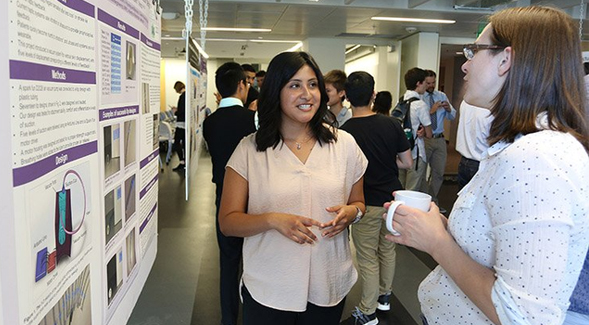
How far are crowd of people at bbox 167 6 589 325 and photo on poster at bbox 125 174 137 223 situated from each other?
399mm

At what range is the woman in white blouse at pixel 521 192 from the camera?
0.82 meters

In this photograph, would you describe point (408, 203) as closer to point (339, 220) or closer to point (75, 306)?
point (339, 220)

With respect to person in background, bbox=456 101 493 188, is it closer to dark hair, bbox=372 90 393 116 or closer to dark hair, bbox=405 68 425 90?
dark hair, bbox=372 90 393 116

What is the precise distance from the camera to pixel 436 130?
5.45 m

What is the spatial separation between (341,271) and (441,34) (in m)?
8.69

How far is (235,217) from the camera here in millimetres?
1646

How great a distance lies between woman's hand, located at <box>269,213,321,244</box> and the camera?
1.49m

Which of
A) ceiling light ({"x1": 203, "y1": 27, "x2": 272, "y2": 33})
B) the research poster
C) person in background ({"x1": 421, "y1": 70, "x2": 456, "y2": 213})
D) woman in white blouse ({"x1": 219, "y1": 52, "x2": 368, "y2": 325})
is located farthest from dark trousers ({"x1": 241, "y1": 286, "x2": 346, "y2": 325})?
ceiling light ({"x1": 203, "y1": 27, "x2": 272, "y2": 33})

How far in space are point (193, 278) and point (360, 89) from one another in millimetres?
2088

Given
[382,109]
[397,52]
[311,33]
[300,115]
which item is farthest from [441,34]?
[300,115]

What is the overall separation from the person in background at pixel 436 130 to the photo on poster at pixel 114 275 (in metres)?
4.62

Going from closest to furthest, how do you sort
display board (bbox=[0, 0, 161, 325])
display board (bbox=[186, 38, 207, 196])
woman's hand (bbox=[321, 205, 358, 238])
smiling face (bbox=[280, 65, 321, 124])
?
display board (bbox=[0, 0, 161, 325]), woman's hand (bbox=[321, 205, 358, 238]), smiling face (bbox=[280, 65, 321, 124]), display board (bbox=[186, 38, 207, 196])

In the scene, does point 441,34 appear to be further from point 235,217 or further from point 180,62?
point 180,62

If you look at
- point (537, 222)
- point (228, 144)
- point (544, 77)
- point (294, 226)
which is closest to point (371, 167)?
point (228, 144)
